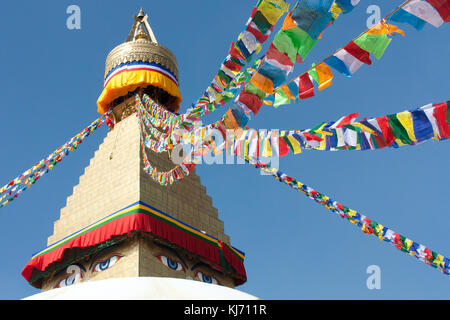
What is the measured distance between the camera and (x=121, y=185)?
43.7ft

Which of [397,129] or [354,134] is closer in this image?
[397,129]

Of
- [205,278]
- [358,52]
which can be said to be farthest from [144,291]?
[205,278]

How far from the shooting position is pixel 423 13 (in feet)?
17.9

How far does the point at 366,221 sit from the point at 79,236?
6.54 meters

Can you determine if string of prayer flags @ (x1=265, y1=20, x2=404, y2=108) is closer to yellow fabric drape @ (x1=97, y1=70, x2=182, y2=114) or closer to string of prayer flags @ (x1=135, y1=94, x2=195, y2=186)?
string of prayer flags @ (x1=135, y1=94, x2=195, y2=186)

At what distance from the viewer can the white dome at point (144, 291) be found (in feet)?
20.0

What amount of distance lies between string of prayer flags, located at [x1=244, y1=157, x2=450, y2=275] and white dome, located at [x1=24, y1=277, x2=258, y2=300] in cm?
346

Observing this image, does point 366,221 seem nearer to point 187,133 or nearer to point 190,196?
point 187,133

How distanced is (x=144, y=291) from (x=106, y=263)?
21.1 ft

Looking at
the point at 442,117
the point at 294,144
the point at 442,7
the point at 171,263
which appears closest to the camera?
the point at 442,7

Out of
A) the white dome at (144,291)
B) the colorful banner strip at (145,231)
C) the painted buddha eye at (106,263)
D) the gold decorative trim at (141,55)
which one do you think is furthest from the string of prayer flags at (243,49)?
the gold decorative trim at (141,55)

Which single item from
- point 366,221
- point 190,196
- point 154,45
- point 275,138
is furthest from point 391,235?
point 154,45

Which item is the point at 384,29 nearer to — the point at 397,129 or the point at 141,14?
the point at 397,129
